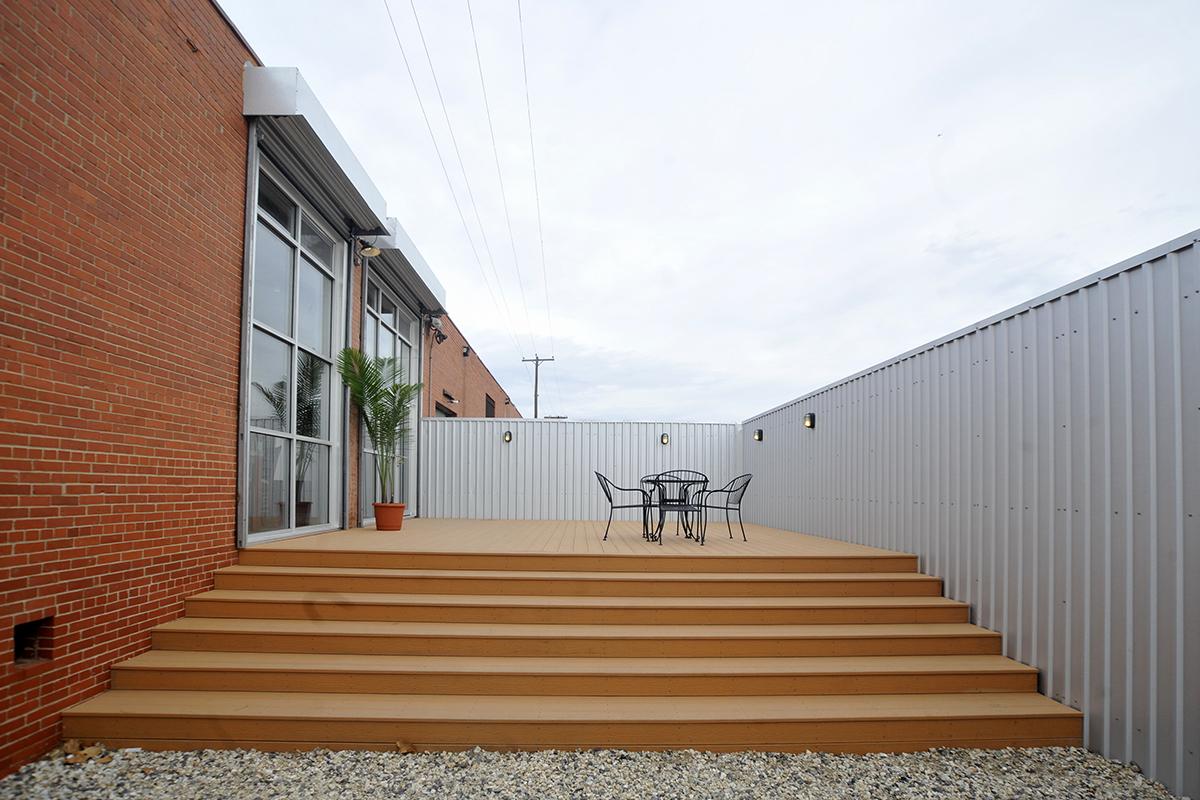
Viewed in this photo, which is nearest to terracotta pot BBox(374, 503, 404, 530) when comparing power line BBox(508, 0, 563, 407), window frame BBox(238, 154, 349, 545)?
window frame BBox(238, 154, 349, 545)

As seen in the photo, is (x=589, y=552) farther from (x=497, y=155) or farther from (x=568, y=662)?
(x=497, y=155)

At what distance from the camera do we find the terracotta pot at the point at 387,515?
677cm

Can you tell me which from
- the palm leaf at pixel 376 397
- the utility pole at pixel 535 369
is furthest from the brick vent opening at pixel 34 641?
the utility pole at pixel 535 369

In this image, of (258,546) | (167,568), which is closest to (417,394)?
(258,546)

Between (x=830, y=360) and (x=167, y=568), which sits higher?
(x=830, y=360)

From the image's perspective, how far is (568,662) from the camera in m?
3.67

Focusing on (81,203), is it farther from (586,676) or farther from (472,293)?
(472,293)

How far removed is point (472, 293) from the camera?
14656 millimetres

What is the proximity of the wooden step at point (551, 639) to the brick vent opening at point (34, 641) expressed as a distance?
2.57 ft

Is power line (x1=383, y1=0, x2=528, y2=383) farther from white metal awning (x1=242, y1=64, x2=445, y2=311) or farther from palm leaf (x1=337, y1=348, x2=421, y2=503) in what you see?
palm leaf (x1=337, y1=348, x2=421, y2=503)

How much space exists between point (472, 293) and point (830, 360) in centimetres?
813

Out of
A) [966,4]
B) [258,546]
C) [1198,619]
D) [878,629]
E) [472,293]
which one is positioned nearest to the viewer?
[1198,619]

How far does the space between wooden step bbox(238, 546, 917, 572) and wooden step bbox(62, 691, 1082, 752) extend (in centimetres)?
128

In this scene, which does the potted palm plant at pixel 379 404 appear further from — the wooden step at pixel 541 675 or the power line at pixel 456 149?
the wooden step at pixel 541 675
